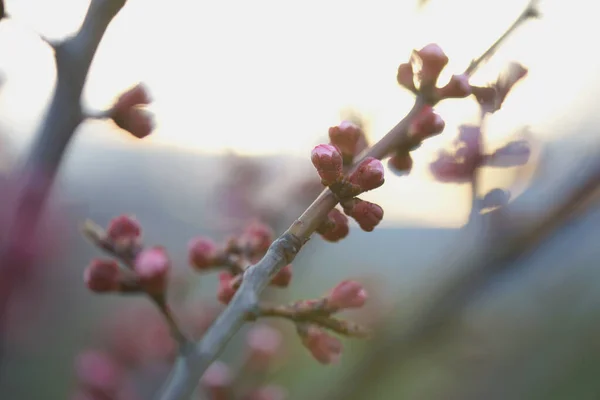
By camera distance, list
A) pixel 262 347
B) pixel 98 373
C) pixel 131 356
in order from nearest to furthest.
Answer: pixel 98 373 < pixel 262 347 < pixel 131 356

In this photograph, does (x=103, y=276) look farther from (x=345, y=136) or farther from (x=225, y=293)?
(x=345, y=136)

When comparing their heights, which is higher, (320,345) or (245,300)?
(245,300)

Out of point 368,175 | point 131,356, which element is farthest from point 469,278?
point 131,356

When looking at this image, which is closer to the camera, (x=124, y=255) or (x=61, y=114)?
(x=61, y=114)

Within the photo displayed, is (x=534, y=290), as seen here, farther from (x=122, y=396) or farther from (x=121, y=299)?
(x=121, y=299)

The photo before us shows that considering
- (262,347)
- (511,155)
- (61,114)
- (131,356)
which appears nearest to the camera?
(61,114)

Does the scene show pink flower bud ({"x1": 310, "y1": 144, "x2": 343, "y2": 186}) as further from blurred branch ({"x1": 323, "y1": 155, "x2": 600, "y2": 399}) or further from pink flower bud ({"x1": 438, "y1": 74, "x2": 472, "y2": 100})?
blurred branch ({"x1": 323, "y1": 155, "x2": 600, "y2": 399})

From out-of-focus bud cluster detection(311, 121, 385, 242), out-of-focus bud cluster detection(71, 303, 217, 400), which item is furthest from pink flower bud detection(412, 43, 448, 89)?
out-of-focus bud cluster detection(71, 303, 217, 400)
